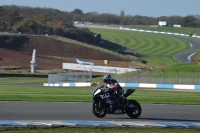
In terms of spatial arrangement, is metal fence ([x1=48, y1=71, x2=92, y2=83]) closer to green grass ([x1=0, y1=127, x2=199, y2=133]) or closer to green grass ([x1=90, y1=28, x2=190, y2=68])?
green grass ([x1=0, y1=127, x2=199, y2=133])

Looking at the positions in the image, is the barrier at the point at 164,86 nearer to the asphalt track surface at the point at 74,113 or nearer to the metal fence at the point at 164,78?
the metal fence at the point at 164,78

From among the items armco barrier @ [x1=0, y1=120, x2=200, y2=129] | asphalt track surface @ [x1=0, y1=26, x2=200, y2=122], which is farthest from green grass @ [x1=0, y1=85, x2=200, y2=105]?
armco barrier @ [x1=0, y1=120, x2=200, y2=129]

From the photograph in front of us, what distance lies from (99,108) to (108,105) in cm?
34

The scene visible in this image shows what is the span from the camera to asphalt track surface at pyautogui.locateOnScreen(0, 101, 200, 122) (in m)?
20.5

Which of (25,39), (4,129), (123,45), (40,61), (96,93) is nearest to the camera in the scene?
(4,129)

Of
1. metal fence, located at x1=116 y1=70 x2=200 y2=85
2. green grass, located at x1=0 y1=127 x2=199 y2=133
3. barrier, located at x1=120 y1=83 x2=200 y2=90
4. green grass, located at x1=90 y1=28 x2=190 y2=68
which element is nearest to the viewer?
green grass, located at x1=0 y1=127 x2=199 y2=133

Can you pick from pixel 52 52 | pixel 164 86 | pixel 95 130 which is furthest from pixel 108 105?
pixel 52 52

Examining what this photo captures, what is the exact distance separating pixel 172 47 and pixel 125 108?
120024 millimetres

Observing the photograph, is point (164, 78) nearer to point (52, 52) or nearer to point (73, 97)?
point (73, 97)

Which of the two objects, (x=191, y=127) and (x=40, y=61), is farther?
(x=40, y=61)

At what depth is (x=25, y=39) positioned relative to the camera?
114062 mm

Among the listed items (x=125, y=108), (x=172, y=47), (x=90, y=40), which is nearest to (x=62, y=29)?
(x=90, y=40)

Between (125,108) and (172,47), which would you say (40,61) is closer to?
(172,47)

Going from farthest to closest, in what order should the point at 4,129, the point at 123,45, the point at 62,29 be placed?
the point at 123,45 < the point at 62,29 < the point at 4,129
